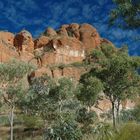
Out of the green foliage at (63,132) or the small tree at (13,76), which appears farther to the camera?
the small tree at (13,76)

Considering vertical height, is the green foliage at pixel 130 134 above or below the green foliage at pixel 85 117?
below

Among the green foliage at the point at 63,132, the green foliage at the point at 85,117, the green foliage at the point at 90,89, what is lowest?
the green foliage at the point at 63,132

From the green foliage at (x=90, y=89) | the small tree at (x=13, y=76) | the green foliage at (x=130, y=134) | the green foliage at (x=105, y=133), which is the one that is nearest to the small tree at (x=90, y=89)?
the green foliage at (x=90, y=89)

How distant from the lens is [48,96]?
8612 centimetres

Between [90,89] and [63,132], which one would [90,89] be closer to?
[90,89]

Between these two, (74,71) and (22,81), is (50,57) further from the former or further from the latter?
(22,81)

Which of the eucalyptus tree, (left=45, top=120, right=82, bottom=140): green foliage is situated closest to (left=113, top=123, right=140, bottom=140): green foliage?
(left=45, top=120, right=82, bottom=140): green foliage

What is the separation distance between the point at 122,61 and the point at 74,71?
114777 mm

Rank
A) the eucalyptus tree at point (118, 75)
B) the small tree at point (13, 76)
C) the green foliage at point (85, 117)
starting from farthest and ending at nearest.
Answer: the green foliage at point (85, 117), the small tree at point (13, 76), the eucalyptus tree at point (118, 75)

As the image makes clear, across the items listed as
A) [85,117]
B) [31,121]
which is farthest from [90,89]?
[31,121]

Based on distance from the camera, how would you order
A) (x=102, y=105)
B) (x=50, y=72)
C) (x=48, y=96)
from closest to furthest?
(x=48, y=96)
(x=102, y=105)
(x=50, y=72)

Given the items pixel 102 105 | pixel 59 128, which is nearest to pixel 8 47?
pixel 102 105

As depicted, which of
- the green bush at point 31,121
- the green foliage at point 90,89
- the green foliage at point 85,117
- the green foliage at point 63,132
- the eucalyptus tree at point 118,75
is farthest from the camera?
the green bush at point 31,121

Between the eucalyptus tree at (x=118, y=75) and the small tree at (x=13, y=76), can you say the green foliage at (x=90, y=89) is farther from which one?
the small tree at (x=13, y=76)
